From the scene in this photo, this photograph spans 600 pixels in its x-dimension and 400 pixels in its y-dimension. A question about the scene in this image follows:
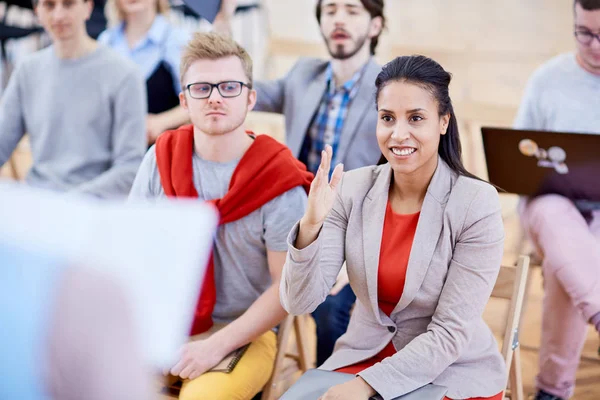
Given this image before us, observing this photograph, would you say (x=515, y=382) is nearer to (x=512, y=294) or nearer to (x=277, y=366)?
(x=512, y=294)

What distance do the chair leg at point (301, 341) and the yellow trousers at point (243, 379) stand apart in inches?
10.0

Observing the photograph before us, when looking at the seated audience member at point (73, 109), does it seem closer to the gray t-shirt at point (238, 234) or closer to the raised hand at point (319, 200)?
the gray t-shirt at point (238, 234)

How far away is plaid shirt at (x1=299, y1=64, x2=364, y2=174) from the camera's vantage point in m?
2.50

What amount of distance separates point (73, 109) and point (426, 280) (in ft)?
5.02

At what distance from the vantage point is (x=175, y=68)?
3219mm

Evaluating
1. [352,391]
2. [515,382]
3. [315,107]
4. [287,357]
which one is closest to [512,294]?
[515,382]

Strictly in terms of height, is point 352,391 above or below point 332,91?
below

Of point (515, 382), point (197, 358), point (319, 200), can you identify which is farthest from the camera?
point (515, 382)

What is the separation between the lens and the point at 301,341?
239cm

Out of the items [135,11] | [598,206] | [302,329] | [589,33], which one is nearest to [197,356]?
[302,329]

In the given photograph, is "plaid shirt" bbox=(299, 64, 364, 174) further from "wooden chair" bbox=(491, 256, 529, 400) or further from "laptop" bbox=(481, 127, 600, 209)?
"wooden chair" bbox=(491, 256, 529, 400)

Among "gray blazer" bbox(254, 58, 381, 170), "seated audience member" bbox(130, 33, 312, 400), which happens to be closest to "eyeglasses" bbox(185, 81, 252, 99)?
"seated audience member" bbox(130, 33, 312, 400)

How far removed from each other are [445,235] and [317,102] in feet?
3.29

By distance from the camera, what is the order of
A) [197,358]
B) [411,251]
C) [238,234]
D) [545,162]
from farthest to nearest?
[545,162]
[238,234]
[197,358]
[411,251]
